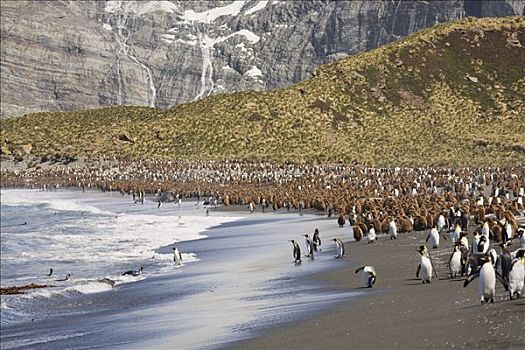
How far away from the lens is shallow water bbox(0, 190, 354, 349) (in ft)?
46.5

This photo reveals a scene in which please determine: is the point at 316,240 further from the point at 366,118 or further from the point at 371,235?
the point at 366,118

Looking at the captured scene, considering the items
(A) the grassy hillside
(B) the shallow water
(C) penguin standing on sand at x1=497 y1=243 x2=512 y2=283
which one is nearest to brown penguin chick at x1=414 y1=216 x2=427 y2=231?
(B) the shallow water

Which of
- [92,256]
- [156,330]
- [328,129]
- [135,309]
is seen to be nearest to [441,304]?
[156,330]

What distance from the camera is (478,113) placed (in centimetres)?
9138

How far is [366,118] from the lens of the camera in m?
89.8

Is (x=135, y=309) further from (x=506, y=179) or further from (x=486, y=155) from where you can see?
(x=486, y=155)

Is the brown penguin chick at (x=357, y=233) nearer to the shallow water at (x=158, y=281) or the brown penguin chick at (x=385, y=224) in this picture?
the shallow water at (x=158, y=281)

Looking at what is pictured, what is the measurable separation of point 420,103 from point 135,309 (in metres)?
81.6

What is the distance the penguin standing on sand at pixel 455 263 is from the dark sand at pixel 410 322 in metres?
0.18

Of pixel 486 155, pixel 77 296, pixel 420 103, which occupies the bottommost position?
pixel 77 296

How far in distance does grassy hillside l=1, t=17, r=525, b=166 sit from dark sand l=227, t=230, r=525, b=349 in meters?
58.1

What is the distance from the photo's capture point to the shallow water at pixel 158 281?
1419 centimetres

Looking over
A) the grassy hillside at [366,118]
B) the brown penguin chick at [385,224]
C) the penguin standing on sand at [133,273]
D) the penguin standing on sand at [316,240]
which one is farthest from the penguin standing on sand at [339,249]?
the grassy hillside at [366,118]

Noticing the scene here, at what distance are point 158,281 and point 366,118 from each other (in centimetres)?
7127
